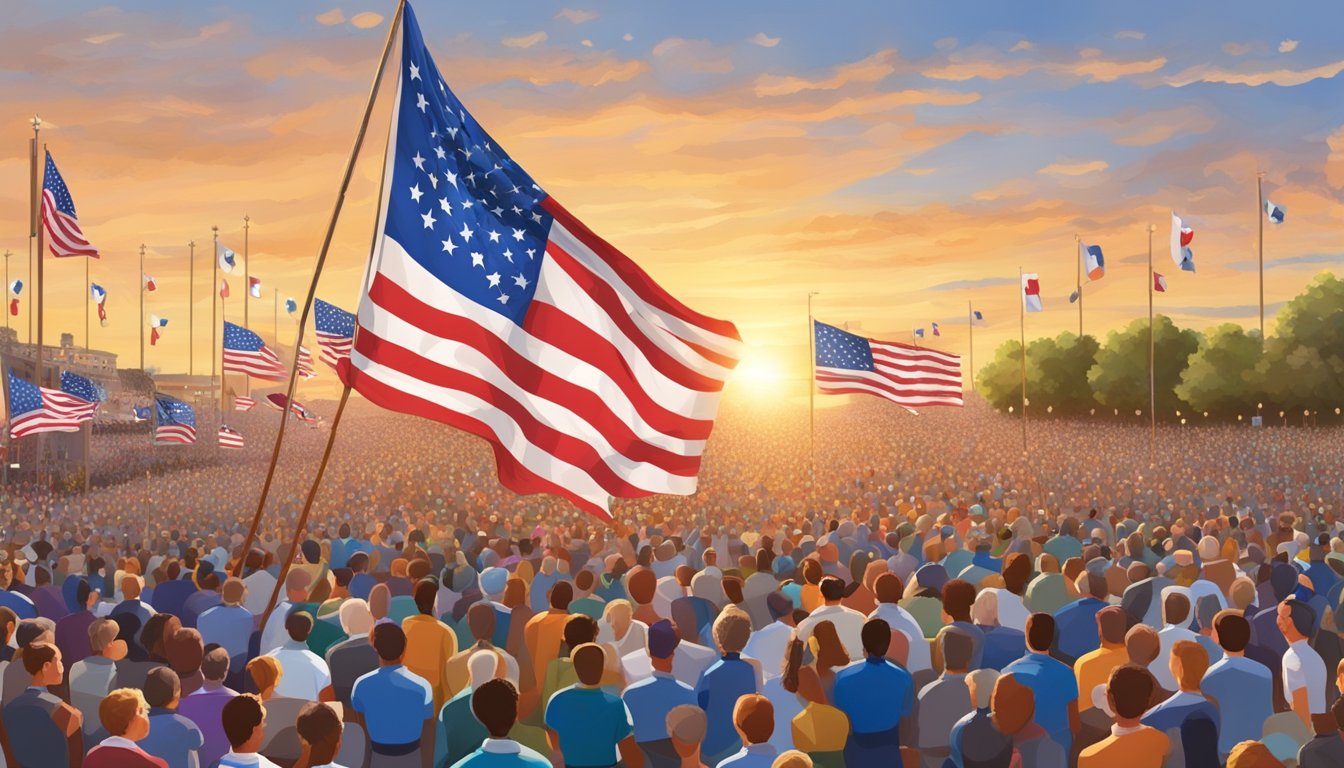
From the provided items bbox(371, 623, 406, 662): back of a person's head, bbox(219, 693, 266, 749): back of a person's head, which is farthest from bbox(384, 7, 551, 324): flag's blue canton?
bbox(219, 693, 266, 749): back of a person's head


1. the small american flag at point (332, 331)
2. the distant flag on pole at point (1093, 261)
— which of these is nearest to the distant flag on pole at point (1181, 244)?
the distant flag on pole at point (1093, 261)

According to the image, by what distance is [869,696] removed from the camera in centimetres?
827

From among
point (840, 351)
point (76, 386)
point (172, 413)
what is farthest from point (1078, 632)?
point (172, 413)

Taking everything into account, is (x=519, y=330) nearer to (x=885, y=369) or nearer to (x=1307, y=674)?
(x=1307, y=674)

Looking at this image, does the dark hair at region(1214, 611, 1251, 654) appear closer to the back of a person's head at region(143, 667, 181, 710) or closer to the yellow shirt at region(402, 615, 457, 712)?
the yellow shirt at region(402, 615, 457, 712)

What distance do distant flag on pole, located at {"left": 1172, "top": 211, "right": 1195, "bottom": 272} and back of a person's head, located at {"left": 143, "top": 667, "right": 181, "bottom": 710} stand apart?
154ft

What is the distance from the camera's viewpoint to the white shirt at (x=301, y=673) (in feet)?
29.5

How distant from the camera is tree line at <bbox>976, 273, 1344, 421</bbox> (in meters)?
87.8

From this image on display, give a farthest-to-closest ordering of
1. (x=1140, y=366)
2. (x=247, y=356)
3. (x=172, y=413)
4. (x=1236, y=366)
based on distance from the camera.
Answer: (x=1140, y=366) → (x=1236, y=366) → (x=247, y=356) → (x=172, y=413)

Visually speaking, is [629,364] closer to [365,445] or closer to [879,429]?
[365,445]

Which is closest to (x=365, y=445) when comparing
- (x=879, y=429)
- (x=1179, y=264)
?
(x=879, y=429)

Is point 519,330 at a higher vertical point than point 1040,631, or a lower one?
higher

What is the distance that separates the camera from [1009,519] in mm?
24500

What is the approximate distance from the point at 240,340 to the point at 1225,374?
232 feet
